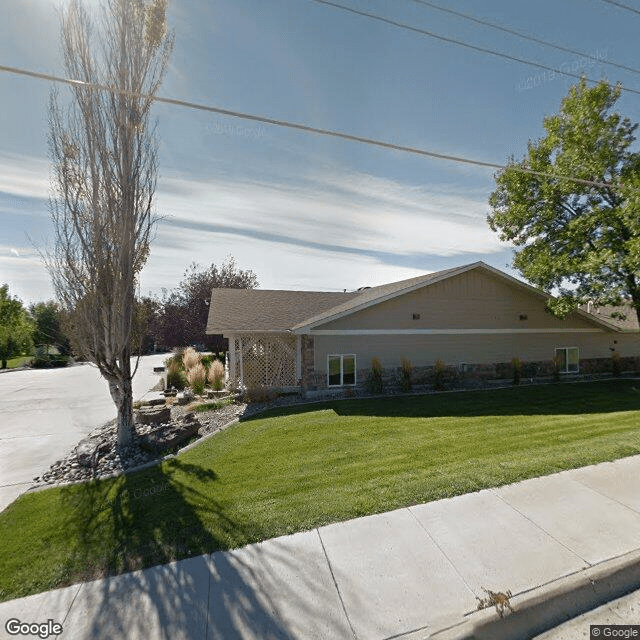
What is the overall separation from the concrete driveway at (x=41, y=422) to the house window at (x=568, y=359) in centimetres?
2032

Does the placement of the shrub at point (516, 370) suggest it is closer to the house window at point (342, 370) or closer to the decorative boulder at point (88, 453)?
the house window at point (342, 370)

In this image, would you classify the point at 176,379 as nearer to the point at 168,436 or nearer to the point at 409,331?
the point at 168,436

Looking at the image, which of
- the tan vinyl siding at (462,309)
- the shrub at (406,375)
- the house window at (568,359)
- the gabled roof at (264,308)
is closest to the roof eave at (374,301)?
the tan vinyl siding at (462,309)

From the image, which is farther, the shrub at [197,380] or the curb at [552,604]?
the shrub at [197,380]

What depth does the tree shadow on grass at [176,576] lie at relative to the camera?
3.24m

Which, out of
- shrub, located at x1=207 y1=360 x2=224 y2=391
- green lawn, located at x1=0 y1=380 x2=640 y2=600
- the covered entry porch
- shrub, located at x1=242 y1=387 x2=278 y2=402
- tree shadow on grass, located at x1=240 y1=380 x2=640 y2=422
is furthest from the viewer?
shrub, located at x1=207 y1=360 x2=224 y2=391

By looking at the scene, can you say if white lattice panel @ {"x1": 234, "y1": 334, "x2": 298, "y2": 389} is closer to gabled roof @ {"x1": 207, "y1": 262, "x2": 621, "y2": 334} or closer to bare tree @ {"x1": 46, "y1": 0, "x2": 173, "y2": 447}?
gabled roof @ {"x1": 207, "y1": 262, "x2": 621, "y2": 334}

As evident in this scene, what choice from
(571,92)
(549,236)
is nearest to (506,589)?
(549,236)

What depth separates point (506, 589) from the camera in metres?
3.45

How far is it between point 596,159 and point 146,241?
17115mm

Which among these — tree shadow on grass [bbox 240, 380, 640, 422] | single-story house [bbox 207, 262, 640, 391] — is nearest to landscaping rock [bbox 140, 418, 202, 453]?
tree shadow on grass [bbox 240, 380, 640, 422]

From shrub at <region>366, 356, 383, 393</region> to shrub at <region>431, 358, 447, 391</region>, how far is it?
8.53ft

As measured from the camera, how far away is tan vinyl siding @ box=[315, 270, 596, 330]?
14312mm

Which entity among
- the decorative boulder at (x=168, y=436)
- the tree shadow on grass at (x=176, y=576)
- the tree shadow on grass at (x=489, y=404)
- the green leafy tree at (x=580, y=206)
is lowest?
the tree shadow on grass at (x=176, y=576)
